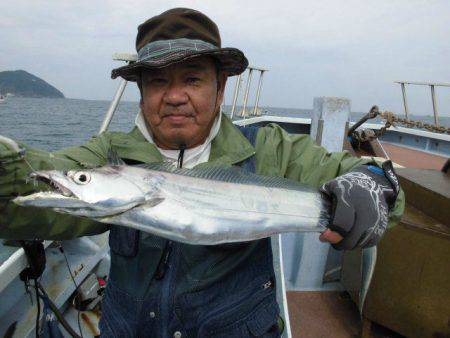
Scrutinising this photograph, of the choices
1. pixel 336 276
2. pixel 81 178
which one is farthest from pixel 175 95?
pixel 336 276

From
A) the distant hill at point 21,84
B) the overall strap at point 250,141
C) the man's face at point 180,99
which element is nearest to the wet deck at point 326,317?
the overall strap at point 250,141

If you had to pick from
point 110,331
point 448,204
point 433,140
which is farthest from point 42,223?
point 433,140

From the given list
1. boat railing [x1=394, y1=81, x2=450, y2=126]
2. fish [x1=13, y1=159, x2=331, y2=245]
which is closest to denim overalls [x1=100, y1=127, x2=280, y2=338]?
fish [x1=13, y1=159, x2=331, y2=245]

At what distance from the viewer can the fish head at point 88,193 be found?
156 cm

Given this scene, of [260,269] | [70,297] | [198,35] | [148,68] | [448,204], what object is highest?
[198,35]

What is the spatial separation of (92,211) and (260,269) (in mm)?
1152

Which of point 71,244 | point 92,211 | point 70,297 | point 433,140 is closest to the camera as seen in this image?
point 92,211

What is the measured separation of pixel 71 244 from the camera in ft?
13.0

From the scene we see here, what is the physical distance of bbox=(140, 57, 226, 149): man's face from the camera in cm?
236

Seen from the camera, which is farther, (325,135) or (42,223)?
(325,135)

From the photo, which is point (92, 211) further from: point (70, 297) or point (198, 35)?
point (70, 297)

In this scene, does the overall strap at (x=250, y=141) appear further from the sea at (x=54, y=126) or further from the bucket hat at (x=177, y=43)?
the sea at (x=54, y=126)

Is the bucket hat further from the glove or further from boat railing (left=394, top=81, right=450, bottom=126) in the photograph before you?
boat railing (left=394, top=81, right=450, bottom=126)

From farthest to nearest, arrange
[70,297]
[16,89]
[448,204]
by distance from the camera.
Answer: [16,89], [70,297], [448,204]
